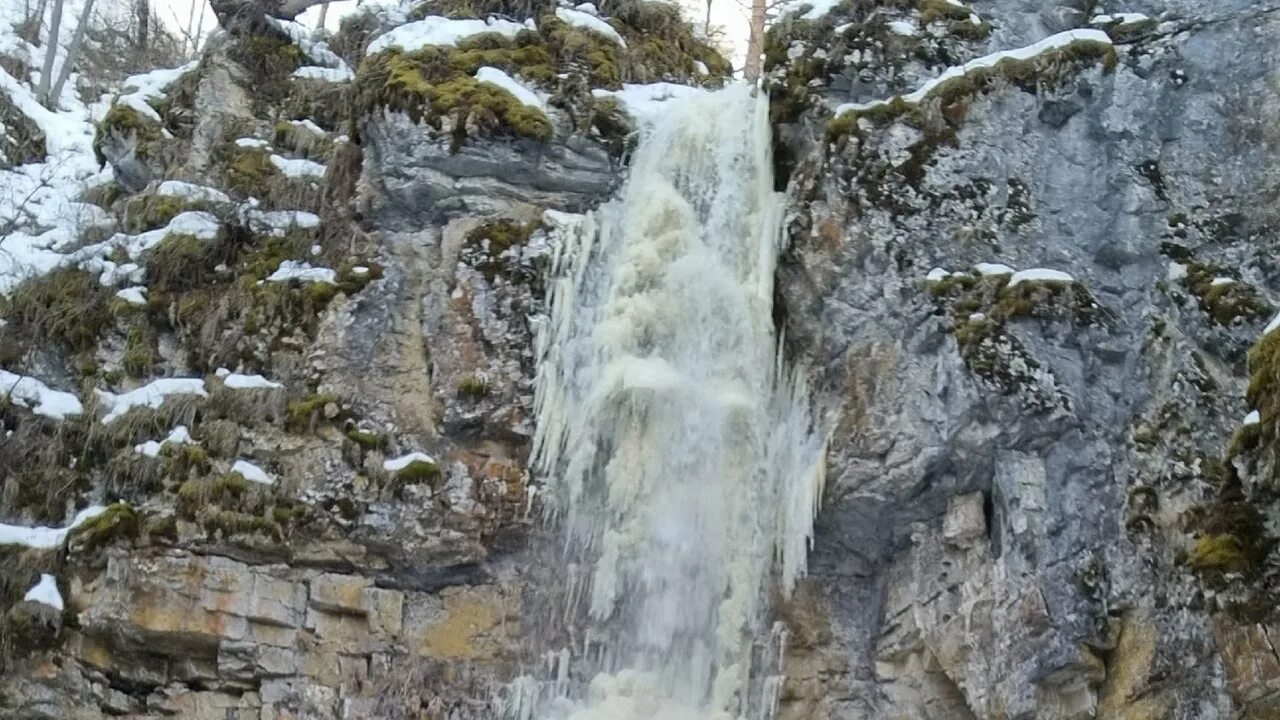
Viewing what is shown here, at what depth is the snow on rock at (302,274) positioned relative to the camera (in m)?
12.3

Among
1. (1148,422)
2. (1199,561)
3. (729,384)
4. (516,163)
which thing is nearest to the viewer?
(1199,561)

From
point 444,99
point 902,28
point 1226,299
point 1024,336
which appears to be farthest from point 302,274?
point 1226,299

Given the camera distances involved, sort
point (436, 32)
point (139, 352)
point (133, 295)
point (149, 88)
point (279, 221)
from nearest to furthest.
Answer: point (139, 352) → point (133, 295) → point (279, 221) → point (436, 32) → point (149, 88)

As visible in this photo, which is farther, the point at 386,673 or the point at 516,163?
the point at 516,163

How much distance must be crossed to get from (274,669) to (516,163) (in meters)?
5.01

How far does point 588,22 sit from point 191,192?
447 cm

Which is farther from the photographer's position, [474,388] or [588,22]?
[588,22]

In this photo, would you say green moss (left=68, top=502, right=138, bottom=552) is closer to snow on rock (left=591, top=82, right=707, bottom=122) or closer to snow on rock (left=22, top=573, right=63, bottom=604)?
snow on rock (left=22, top=573, right=63, bottom=604)

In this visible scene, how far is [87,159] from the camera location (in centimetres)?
1748

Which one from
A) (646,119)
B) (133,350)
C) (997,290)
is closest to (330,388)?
(133,350)

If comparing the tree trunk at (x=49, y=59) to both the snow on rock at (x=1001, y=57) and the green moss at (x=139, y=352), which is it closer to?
the green moss at (x=139, y=352)

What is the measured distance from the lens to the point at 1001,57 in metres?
11.7

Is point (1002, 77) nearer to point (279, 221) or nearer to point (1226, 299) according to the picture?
point (1226, 299)

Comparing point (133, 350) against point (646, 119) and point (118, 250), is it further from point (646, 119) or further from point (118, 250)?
point (646, 119)
